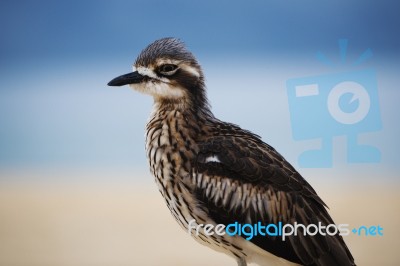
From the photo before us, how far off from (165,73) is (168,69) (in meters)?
0.03

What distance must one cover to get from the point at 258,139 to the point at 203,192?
51 cm

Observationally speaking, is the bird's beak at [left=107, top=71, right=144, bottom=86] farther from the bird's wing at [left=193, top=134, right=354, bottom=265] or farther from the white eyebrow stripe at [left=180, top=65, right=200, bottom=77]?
the bird's wing at [left=193, top=134, right=354, bottom=265]

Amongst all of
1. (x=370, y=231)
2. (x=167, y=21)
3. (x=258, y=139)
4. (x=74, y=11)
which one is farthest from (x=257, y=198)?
(x=74, y=11)

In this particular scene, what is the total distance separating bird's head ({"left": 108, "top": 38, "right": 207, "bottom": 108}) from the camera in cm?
347

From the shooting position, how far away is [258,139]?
3625mm

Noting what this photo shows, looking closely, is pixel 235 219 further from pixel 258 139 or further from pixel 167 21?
pixel 167 21
